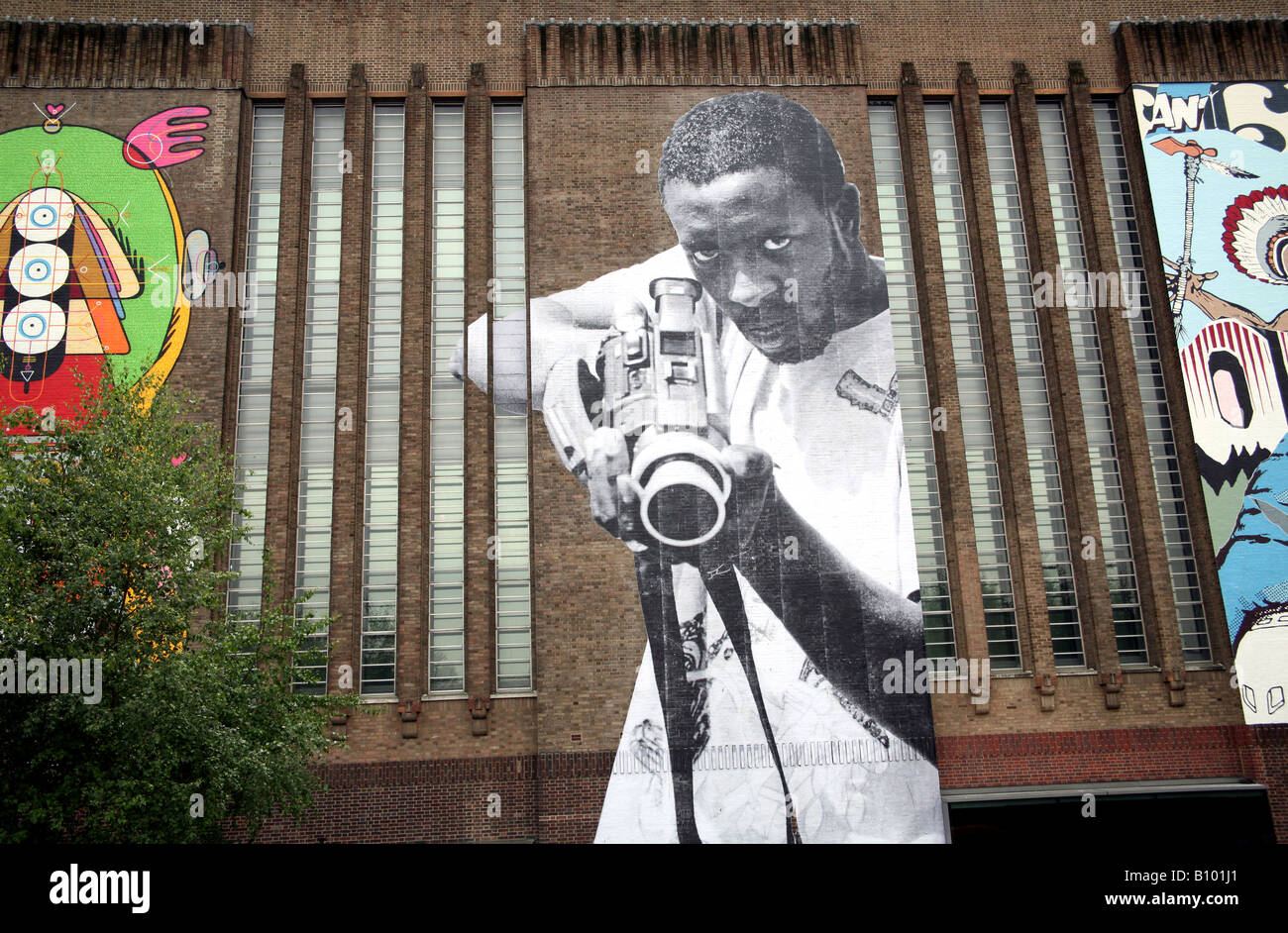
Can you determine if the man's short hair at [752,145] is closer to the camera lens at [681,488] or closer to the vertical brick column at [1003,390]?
the vertical brick column at [1003,390]

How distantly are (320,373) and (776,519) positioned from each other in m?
10.6

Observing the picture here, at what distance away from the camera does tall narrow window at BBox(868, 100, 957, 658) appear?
22625 millimetres

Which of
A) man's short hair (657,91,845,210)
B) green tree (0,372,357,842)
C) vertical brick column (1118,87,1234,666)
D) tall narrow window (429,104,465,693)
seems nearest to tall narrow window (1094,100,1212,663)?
vertical brick column (1118,87,1234,666)

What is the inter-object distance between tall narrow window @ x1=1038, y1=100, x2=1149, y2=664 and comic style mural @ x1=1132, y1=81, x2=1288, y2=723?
1725mm

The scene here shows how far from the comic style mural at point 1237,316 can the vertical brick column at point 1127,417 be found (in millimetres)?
Result: 1073

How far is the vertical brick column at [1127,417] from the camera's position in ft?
73.7

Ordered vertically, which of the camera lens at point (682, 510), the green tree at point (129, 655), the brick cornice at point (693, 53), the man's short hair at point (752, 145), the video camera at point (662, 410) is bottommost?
the green tree at point (129, 655)

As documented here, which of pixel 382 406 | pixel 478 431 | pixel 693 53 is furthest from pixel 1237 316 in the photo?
pixel 382 406

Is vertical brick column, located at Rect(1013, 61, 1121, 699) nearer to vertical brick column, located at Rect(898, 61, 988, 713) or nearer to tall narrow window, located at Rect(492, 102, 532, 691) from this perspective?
Answer: vertical brick column, located at Rect(898, 61, 988, 713)

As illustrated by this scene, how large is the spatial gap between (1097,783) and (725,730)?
771cm

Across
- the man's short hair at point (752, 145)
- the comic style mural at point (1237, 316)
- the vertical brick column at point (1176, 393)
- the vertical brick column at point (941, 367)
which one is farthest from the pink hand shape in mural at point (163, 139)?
the comic style mural at point (1237, 316)

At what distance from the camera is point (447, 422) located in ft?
75.7

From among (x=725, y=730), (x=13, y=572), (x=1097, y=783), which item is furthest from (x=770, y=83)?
(x=13, y=572)

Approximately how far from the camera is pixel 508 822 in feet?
66.9
